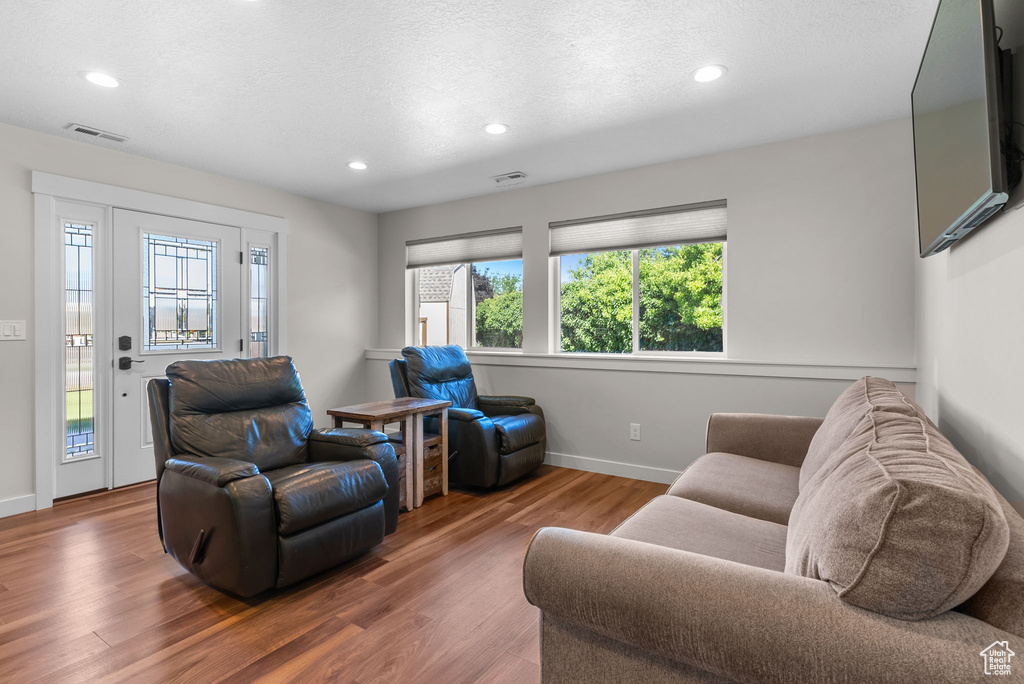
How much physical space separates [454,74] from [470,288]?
2.56 meters

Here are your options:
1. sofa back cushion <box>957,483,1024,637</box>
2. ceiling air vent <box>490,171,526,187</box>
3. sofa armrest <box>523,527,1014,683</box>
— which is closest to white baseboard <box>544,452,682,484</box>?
ceiling air vent <box>490,171,526,187</box>

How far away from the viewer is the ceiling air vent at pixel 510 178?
4.06 metres

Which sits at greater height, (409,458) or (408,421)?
(408,421)

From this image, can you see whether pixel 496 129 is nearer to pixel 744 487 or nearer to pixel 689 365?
pixel 689 365

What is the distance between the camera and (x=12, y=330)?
10.3 ft

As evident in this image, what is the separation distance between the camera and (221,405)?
2.56m

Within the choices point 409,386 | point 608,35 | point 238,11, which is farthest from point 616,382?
point 238,11

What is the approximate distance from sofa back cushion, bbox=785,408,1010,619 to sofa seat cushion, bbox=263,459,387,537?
1822mm

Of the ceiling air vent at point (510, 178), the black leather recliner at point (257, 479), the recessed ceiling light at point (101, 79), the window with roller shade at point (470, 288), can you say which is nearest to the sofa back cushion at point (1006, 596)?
the black leather recliner at point (257, 479)

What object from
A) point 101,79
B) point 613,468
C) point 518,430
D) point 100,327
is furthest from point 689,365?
point 100,327

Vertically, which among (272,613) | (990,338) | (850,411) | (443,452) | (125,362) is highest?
(990,338)

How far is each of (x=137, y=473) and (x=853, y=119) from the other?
206 inches

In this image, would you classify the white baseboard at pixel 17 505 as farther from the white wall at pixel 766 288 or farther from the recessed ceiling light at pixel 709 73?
the recessed ceiling light at pixel 709 73

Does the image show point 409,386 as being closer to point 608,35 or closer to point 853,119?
point 608,35
